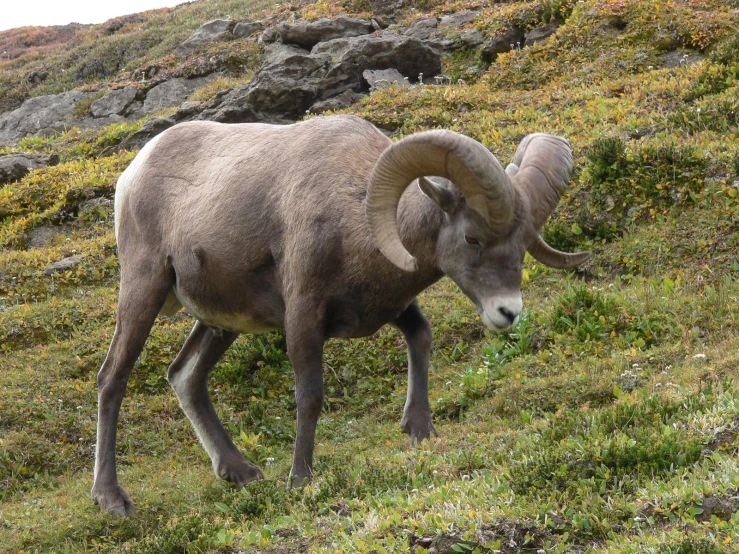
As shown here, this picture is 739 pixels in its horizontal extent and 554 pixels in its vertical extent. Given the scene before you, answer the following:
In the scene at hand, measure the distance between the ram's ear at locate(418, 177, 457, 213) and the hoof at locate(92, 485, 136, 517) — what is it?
389 cm

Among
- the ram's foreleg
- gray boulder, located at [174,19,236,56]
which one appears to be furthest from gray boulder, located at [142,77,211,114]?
the ram's foreleg

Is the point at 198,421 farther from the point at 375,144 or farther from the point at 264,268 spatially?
the point at 375,144

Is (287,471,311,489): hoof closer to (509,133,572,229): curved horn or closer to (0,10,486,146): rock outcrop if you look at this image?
(509,133,572,229): curved horn

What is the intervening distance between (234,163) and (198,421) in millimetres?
2618

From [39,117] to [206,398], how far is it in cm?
2151

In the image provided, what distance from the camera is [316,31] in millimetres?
22875

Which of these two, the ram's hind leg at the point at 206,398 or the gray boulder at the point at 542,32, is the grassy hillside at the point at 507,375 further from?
the gray boulder at the point at 542,32

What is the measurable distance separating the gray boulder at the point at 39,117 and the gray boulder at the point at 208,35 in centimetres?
349

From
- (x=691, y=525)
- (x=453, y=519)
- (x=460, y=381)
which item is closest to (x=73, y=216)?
(x=460, y=381)

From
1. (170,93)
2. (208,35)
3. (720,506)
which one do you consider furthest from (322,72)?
(720,506)

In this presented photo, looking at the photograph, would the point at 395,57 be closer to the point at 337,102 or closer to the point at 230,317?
the point at 337,102

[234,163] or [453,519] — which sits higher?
[234,163]

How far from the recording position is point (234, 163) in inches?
339

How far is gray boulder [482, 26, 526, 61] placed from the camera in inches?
→ 794
